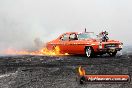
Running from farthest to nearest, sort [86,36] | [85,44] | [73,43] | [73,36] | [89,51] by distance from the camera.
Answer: [73,36] → [86,36] → [73,43] → [85,44] → [89,51]

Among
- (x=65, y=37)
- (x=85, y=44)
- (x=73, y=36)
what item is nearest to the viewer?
(x=85, y=44)

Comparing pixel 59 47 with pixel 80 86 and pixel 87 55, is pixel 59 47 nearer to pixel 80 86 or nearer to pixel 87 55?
pixel 87 55

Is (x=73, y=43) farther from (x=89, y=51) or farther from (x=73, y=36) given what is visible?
(x=89, y=51)

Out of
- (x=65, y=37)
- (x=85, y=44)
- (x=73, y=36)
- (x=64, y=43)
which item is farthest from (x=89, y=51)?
(x=65, y=37)

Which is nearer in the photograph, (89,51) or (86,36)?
(89,51)

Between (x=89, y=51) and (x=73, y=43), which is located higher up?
(x=73, y=43)

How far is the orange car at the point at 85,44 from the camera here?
20000 millimetres

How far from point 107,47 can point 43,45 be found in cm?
633

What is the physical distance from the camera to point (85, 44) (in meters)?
20.4

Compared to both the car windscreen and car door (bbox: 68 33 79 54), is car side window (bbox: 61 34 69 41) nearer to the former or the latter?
car door (bbox: 68 33 79 54)

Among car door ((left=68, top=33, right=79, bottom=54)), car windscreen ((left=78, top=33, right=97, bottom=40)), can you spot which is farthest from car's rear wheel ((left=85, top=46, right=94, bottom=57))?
car windscreen ((left=78, top=33, right=97, bottom=40))

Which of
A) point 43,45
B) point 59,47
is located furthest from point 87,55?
point 43,45

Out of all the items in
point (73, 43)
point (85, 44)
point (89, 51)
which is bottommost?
point (89, 51)

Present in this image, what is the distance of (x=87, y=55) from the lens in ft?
67.1
